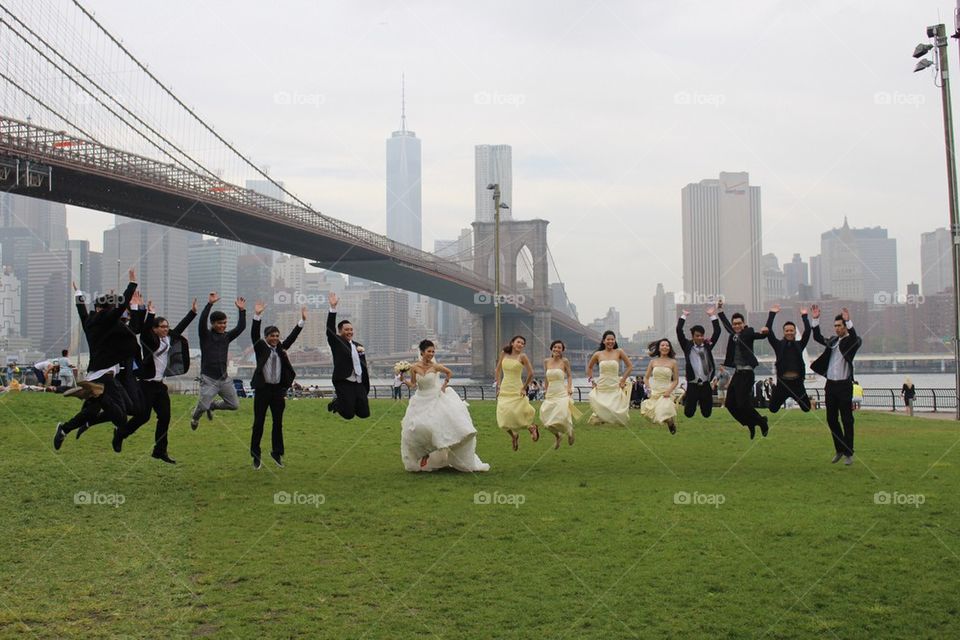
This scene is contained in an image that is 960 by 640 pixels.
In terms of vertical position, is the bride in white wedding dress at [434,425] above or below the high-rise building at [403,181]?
below

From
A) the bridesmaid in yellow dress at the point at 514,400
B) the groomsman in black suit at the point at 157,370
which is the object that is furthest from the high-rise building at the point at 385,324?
the groomsman in black suit at the point at 157,370

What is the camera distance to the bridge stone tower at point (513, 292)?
54.3m

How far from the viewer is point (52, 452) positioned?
48.6 ft

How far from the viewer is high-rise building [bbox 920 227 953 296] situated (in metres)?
38.8

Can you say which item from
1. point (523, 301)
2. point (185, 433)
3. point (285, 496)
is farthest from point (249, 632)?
point (523, 301)

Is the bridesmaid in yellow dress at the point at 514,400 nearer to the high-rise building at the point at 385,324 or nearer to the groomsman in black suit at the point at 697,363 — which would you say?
the groomsman in black suit at the point at 697,363

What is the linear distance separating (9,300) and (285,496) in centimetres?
3660

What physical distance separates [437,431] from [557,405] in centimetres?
297

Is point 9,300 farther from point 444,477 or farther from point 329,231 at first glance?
point 444,477

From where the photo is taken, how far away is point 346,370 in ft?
43.2

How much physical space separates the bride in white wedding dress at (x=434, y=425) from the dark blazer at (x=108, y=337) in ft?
12.6

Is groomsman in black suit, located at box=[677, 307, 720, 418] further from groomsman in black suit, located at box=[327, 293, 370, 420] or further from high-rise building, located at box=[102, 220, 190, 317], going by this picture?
high-rise building, located at box=[102, 220, 190, 317]

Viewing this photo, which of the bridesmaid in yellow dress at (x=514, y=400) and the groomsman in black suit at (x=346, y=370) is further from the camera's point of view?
the bridesmaid in yellow dress at (x=514, y=400)

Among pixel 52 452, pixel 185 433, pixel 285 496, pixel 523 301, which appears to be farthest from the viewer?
pixel 523 301
